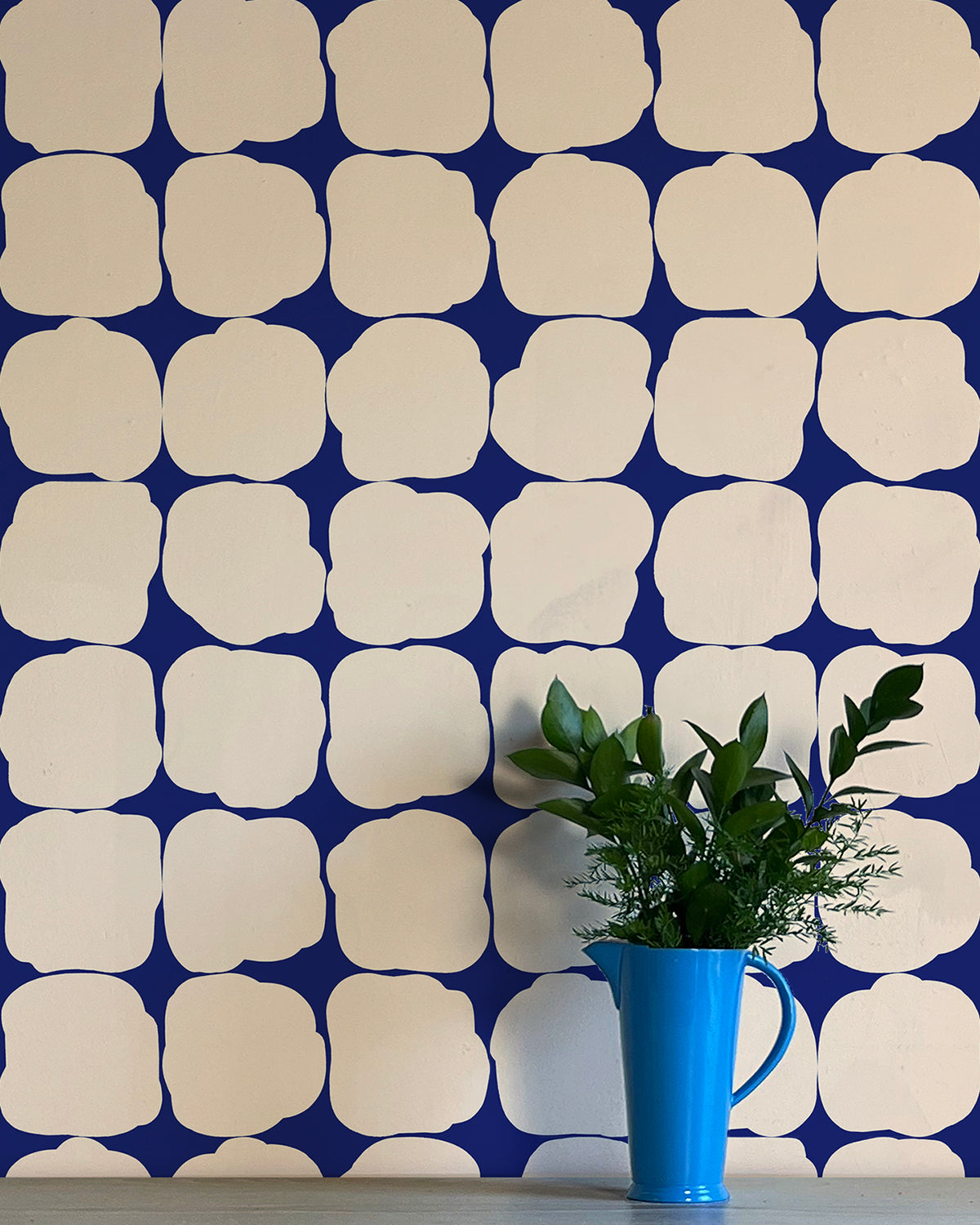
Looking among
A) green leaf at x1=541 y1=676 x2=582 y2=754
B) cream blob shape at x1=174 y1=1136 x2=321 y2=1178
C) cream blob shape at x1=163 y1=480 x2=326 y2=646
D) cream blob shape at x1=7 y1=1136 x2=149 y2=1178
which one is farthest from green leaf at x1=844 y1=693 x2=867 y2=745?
cream blob shape at x1=7 y1=1136 x2=149 y2=1178

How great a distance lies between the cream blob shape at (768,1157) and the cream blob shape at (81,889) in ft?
Answer: 1.58

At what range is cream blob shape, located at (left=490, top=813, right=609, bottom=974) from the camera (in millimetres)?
980

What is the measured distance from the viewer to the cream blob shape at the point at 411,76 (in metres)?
1.06

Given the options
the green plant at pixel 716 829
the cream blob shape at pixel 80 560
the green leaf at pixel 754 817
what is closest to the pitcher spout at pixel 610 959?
the green plant at pixel 716 829

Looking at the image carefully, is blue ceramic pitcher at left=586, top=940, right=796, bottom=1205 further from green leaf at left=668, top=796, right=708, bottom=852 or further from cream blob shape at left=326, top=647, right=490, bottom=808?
cream blob shape at left=326, top=647, right=490, bottom=808

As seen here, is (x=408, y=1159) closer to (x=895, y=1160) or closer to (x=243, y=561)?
(x=895, y=1160)

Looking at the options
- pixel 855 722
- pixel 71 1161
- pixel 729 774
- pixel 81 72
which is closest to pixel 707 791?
pixel 729 774

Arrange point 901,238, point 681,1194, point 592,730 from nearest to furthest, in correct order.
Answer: point 681,1194 → point 592,730 → point 901,238

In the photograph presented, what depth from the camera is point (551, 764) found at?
0.95 meters

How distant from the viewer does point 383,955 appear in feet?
3.22

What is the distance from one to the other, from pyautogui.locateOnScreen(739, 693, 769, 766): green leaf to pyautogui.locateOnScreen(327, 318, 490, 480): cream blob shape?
301 millimetres

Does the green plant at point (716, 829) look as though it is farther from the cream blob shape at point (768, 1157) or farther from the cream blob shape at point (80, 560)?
the cream blob shape at point (80, 560)

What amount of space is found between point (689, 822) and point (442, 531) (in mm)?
309

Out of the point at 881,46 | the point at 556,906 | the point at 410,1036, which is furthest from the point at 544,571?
the point at 881,46
